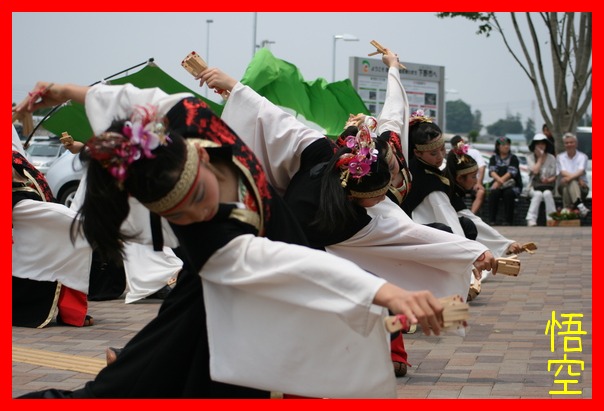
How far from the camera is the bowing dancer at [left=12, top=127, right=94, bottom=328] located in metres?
7.45

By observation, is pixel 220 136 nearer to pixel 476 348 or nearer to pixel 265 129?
pixel 265 129

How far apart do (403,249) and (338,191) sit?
0.61 m

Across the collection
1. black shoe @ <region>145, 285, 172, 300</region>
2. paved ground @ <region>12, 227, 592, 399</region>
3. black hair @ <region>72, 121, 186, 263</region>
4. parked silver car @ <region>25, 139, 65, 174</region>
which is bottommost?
black shoe @ <region>145, 285, 172, 300</region>

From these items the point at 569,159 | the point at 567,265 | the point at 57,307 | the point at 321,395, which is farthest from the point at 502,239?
the point at 569,159

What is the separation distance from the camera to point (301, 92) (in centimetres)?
1220

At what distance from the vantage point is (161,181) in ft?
10.6

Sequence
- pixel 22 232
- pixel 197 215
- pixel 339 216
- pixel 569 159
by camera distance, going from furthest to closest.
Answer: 1. pixel 569 159
2. pixel 22 232
3. pixel 339 216
4. pixel 197 215

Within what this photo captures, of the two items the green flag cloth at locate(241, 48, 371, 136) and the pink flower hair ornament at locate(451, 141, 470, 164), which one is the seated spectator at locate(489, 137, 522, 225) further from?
the pink flower hair ornament at locate(451, 141, 470, 164)

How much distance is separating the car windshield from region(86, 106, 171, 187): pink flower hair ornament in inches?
693

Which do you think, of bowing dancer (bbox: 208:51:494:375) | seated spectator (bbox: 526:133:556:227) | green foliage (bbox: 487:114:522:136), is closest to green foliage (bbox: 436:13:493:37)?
seated spectator (bbox: 526:133:556:227)

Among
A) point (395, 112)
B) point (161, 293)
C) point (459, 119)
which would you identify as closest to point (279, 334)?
point (395, 112)

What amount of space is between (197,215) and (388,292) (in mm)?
659

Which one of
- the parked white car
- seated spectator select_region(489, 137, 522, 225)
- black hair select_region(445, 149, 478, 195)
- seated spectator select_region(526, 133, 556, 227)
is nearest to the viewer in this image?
black hair select_region(445, 149, 478, 195)

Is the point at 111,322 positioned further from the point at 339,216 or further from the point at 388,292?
the point at 388,292
